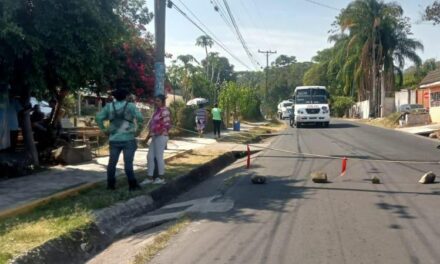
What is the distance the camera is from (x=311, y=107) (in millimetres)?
35375

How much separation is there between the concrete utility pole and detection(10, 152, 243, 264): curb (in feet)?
7.53

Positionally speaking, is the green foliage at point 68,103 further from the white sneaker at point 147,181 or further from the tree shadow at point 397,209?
the tree shadow at point 397,209

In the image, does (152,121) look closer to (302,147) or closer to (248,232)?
(248,232)

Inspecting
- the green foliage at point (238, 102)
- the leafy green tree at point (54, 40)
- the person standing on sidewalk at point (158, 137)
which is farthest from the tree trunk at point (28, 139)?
the green foliage at point (238, 102)

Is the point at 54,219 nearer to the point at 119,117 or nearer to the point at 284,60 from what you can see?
the point at 119,117

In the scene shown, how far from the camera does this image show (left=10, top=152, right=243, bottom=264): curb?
Result: 232 inches

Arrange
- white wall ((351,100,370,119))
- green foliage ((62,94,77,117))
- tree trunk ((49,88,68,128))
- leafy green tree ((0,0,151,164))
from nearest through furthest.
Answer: leafy green tree ((0,0,151,164)) < tree trunk ((49,88,68,128)) < green foliage ((62,94,77,117)) < white wall ((351,100,370,119))

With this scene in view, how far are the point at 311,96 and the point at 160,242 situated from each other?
101 ft

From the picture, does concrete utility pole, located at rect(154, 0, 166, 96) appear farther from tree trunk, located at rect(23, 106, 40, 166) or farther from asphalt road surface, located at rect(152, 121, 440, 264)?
tree trunk, located at rect(23, 106, 40, 166)

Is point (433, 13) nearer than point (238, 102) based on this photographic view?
Yes

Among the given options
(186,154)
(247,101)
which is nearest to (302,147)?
(186,154)

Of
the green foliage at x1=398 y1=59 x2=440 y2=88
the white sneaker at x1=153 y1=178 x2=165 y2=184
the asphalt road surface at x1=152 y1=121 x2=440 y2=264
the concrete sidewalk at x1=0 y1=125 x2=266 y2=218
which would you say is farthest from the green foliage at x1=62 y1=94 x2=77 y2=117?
the green foliage at x1=398 y1=59 x2=440 y2=88

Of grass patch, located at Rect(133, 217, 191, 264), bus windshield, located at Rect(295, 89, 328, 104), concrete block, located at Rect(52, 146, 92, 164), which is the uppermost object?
bus windshield, located at Rect(295, 89, 328, 104)

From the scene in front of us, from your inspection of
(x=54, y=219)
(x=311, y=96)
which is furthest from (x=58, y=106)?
(x=311, y=96)
